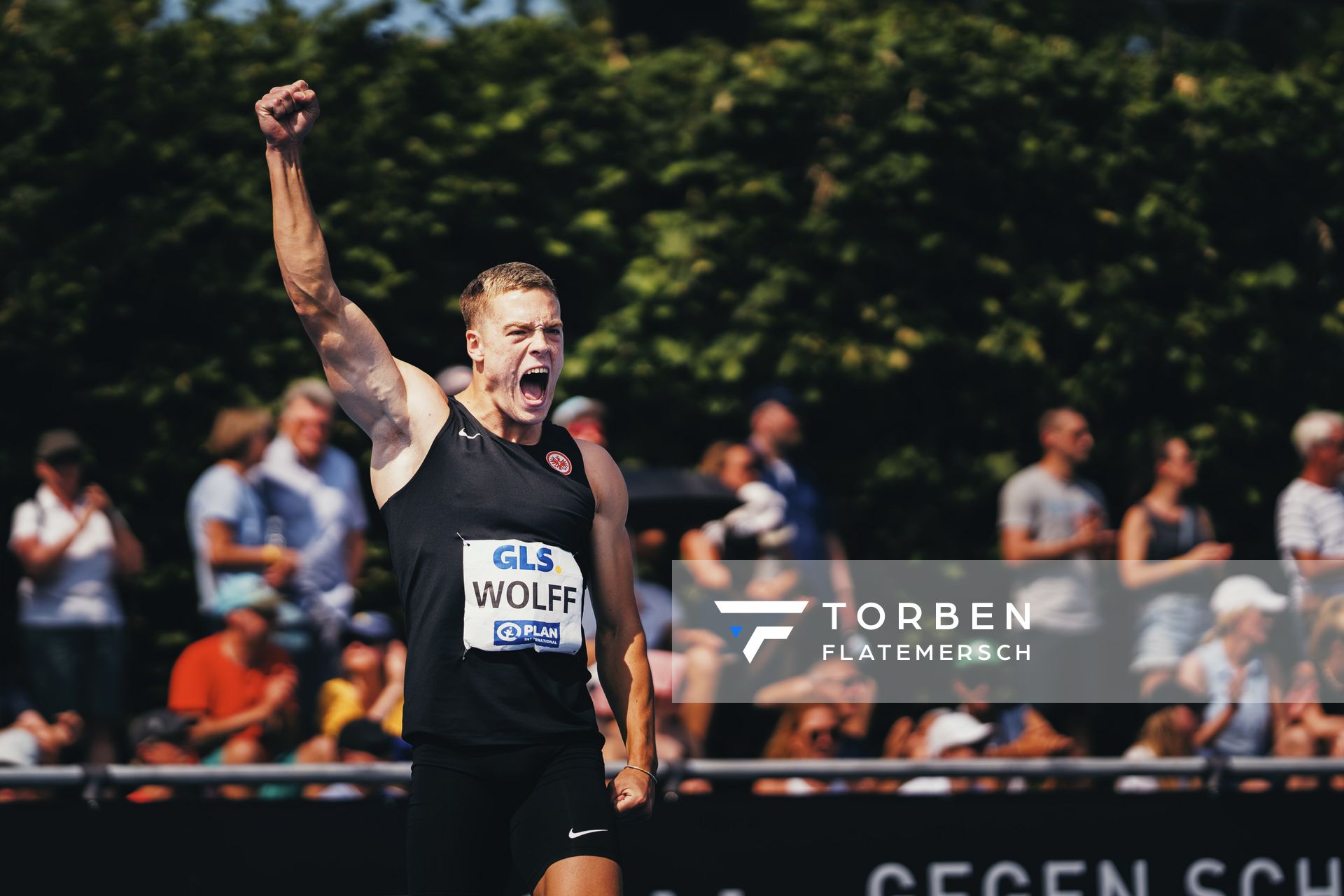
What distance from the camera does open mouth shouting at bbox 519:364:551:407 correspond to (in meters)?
4.53

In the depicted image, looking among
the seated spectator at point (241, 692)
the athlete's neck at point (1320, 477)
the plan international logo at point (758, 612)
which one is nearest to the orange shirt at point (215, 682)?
the seated spectator at point (241, 692)

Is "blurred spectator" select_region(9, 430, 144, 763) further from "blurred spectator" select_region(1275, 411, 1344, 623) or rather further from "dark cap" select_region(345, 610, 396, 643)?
"blurred spectator" select_region(1275, 411, 1344, 623)

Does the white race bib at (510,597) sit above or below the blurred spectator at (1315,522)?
below

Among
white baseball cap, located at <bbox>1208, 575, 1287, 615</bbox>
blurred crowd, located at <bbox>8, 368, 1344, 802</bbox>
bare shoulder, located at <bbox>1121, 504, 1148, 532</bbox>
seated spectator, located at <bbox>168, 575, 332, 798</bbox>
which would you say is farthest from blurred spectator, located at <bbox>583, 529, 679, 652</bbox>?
white baseball cap, located at <bbox>1208, 575, 1287, 615</bbox>

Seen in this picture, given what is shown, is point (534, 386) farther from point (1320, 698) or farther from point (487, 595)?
point (1320, 698)

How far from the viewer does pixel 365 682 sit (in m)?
7.73

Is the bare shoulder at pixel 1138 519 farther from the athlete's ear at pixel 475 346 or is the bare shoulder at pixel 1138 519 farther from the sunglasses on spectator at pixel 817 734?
the athlete's ear at pixel 475 346

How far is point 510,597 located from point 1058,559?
4.63m

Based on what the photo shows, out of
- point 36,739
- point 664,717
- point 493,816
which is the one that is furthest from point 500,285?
point 36,739

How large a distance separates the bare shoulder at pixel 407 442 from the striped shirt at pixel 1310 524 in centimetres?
534

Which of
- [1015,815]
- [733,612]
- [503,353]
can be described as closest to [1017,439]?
[733,612]

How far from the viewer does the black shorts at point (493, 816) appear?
4.41 metres

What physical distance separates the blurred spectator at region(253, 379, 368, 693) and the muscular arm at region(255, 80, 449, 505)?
3.30 meters

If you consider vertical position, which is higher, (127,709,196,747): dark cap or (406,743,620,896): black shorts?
(127,709,196,747): dark cap
